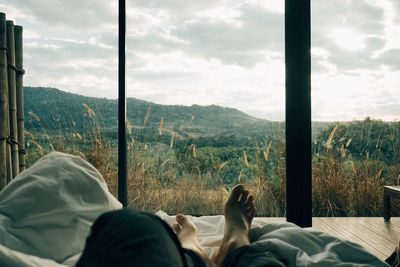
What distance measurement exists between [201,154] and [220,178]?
0.31 metres

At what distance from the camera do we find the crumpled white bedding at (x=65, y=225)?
3.76 ft

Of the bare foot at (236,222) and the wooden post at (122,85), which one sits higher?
the wooden post at (122,85)

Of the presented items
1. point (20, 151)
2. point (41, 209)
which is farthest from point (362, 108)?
point (41, 209)

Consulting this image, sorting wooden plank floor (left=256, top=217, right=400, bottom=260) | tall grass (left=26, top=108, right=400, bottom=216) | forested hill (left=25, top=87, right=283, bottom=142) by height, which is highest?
forested hill (left=25, top=87, right=283, bottom=142)

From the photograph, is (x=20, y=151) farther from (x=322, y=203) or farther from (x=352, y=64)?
(x=352, y=64)

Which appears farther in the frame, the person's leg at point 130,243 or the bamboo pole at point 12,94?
the bamboo pole at point 12,94

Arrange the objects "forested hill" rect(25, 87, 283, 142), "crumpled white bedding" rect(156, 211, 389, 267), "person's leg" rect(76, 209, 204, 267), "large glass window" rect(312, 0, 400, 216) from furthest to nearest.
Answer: "forested hill" rect(25, 87, 283, 142) → "large glass window" rect(312, 0, 400, 216) → "crumpled white bedding" rect(156, 211, 389, 267) → "person's leg" rect(76, 209, 204, 267)

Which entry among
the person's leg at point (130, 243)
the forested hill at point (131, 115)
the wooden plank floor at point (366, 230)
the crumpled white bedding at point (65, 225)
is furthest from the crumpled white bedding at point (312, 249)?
the forested hill at point (131, 115)

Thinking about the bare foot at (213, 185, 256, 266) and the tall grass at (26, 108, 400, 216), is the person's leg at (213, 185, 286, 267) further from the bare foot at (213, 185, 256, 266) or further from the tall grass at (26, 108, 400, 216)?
the tall grass at (26, 108, 400, 216)

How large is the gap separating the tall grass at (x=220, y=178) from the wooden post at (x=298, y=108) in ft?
2.08

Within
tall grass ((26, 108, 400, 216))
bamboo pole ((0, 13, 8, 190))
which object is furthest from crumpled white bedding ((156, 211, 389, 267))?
tall grass ((26, 108, 400, 216))

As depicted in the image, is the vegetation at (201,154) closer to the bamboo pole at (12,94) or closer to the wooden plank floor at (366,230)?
the wooden plank floor at (366,230)

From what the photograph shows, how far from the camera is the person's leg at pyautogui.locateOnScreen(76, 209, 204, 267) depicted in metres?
0.73

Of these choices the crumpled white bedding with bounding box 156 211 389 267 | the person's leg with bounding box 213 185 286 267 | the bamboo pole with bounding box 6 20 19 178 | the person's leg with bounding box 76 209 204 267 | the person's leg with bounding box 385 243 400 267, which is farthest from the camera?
the bamboo pole with bounding box 6 20 19 178
